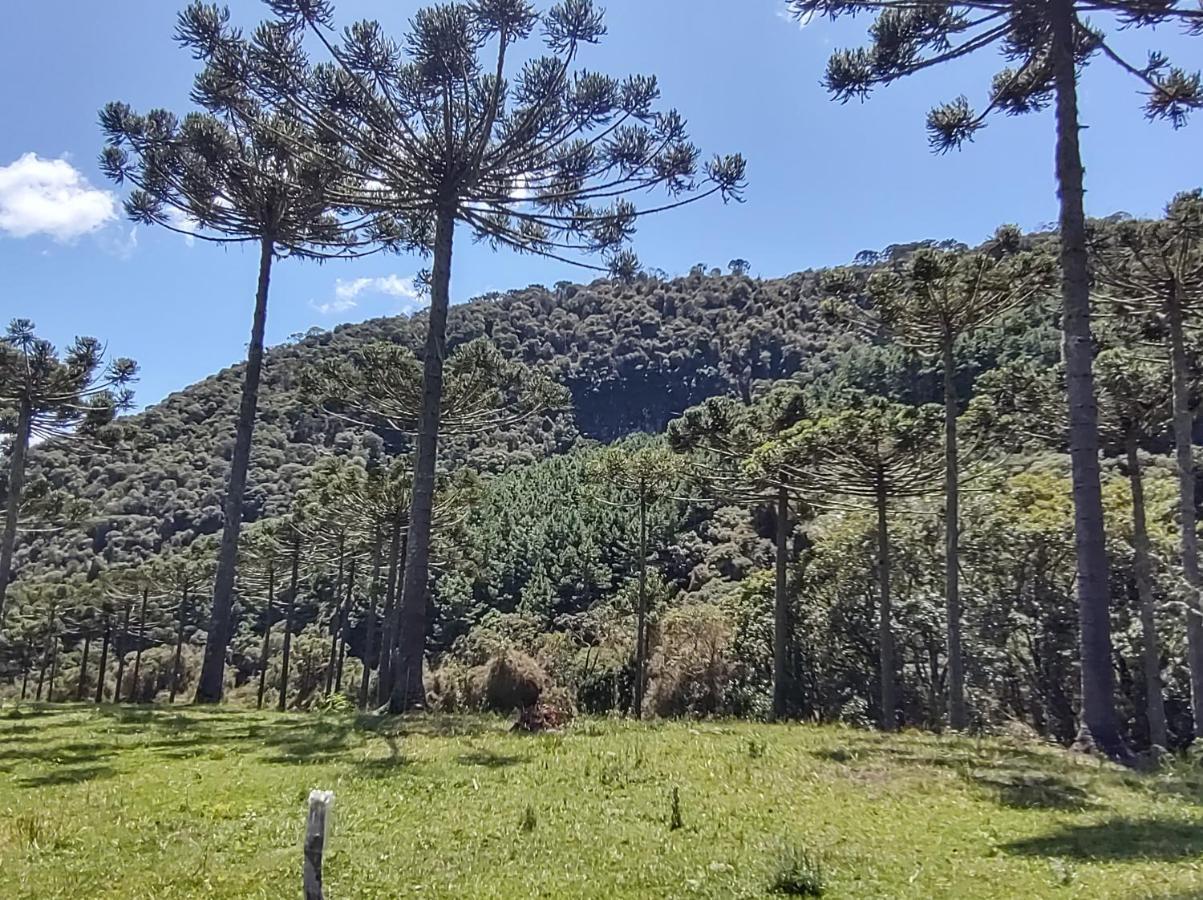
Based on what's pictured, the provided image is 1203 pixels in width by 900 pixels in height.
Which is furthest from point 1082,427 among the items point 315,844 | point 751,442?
point 751,442

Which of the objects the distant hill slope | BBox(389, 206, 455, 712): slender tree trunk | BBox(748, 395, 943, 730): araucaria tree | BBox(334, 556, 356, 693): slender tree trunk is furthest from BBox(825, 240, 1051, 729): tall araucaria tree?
BBox(334, 556, 356, 693): slender tree trunk

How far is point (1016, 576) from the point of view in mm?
25094

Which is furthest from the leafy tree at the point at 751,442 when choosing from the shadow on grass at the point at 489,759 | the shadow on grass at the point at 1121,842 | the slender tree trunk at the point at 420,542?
the shadow on grass at the point at 1121,842

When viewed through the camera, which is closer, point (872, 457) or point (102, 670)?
point (872, 457)

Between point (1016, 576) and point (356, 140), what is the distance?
2137 centimetres

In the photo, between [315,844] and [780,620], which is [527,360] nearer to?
[780,620]

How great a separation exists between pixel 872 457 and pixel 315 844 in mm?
16218

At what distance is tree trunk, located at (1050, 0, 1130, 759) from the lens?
9.70 metres

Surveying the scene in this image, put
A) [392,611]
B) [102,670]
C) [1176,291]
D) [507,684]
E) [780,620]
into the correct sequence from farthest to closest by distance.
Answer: [102,670], [392,611], [507,684], [780,620], [1176,291]

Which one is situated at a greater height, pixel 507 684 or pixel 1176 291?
pixel 1176 291

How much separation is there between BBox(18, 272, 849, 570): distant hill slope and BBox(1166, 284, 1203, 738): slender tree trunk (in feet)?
88.3

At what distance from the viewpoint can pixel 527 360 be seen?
9612 centimetres

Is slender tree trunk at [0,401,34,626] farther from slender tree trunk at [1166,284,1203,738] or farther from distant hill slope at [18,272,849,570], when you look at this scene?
slender tree trunk at [1166,284,1203,738]

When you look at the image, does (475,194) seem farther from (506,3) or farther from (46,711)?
(46,711)
